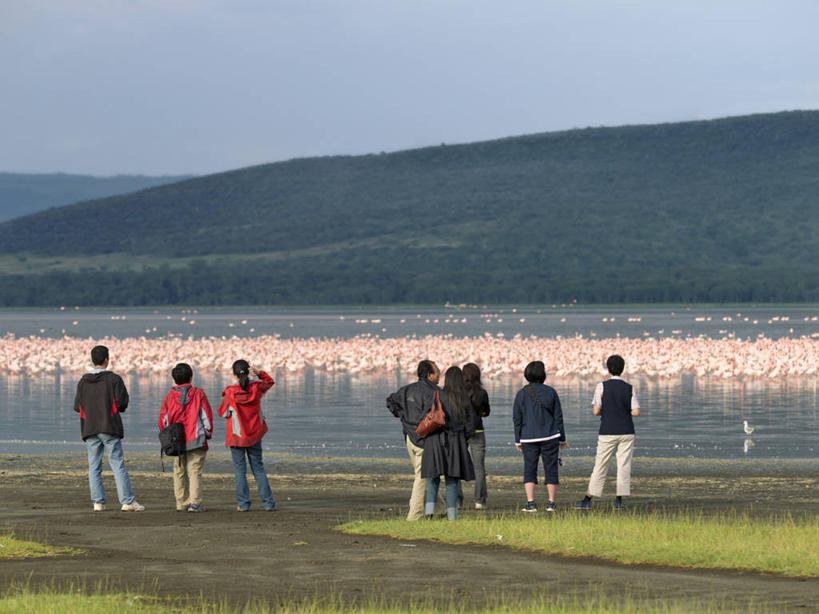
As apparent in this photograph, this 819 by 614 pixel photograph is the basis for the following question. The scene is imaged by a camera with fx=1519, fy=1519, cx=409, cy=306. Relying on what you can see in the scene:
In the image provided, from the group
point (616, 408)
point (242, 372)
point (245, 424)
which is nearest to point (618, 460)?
point (616, 408)

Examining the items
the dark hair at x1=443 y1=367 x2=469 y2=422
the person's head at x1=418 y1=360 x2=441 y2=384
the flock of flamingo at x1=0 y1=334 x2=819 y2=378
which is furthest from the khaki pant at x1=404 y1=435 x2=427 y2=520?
the flock of flamingo at x1=0 y1=334 x2=819 y2=378

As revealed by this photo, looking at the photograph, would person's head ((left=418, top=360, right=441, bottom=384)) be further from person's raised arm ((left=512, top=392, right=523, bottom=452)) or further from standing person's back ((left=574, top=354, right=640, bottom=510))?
standing person's back ((left=574, top=354, right=640, bottom=510))

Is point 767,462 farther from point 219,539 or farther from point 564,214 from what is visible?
point 564,214

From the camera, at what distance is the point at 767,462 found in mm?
20031

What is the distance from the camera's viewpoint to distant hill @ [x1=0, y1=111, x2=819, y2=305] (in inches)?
6639

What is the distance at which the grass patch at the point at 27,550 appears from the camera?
11711 mm

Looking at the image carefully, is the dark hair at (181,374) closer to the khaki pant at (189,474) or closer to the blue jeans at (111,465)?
the khaki pant at (189,474)

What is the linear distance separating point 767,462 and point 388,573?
10338mm

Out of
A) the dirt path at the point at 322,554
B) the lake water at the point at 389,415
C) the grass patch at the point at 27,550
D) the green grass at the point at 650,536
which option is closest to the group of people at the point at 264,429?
the dirt path at the point at 322,554

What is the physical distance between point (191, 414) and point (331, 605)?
219 inches

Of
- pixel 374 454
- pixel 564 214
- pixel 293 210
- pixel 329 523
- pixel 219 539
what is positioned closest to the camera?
pixel 219 539

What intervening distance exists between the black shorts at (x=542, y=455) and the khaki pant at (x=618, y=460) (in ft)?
1.28

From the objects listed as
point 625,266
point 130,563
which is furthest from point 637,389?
point 625,266

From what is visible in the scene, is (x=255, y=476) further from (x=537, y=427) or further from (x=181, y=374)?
(x=537, y=427)
